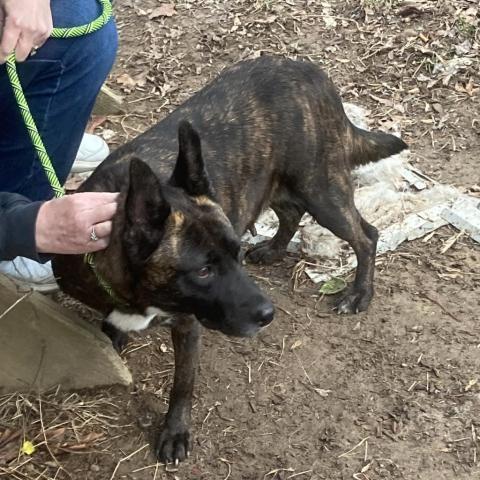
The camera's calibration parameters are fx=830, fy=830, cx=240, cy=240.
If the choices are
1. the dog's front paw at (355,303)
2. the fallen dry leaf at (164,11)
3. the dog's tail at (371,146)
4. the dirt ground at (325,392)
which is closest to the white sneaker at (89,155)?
the dirt ground at (325,392)

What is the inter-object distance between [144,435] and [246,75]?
186 centimetres

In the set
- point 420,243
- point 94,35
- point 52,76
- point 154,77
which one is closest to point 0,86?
point 52,76

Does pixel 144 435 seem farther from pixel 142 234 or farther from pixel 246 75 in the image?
pixel 246 75

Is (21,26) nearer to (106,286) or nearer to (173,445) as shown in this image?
(106,286)

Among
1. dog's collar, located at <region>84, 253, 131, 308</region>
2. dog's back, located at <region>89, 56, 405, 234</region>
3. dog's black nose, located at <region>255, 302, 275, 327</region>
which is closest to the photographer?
dog's black nose, located at <region>255, 302, 275, 327</region>

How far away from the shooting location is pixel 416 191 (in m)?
5.36

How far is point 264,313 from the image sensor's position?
3.33 metres

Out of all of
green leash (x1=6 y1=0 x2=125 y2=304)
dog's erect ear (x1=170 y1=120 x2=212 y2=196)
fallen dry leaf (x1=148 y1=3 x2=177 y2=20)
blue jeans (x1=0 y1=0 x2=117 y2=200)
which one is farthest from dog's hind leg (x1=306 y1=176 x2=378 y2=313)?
fallen dry leaf (x1=148 y1=3 x2=177 y2=20)

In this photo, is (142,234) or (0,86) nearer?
(142,234)

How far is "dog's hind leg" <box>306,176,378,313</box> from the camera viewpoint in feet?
14.6

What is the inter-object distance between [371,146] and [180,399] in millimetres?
1811

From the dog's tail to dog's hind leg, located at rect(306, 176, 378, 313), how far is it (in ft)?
0.71

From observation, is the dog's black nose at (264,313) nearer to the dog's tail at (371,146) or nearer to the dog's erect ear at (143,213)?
the dog's erect ear at (143,213)

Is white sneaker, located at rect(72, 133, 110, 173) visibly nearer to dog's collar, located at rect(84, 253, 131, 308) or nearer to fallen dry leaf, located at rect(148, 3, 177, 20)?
dog's collar, located at rect(84, 253, 131, 308)
